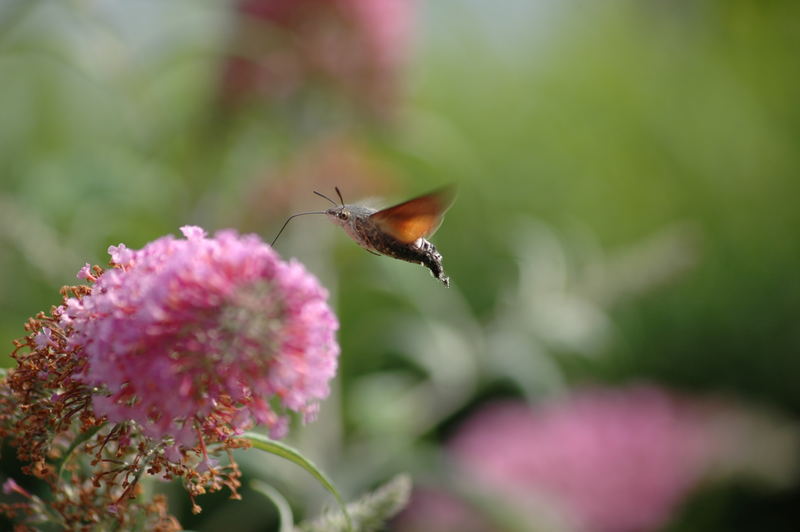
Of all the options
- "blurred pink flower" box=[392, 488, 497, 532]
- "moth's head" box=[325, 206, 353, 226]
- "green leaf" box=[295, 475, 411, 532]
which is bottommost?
"green leaf" box=[295, 475, 411, 532]

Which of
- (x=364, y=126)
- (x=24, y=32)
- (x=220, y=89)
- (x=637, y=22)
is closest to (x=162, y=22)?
(x=220, y=89)

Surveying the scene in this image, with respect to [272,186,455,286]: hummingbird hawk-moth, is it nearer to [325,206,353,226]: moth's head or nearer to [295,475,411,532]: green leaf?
[325,206,353,226]: moth's head

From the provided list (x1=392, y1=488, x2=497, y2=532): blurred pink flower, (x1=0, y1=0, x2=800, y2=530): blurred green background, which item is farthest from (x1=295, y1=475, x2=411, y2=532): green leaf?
(x1=392, y1=488, x2=497, y2=532): blurred pink flower

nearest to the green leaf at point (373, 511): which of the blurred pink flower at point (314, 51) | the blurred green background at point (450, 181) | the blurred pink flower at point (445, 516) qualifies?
the blurred green background at point (450, 181)

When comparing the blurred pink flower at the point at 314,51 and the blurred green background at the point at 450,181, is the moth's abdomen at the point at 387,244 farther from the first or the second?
the blurred pink flower at the point at 314,51

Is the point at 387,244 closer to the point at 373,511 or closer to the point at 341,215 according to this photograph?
the point at 341,215

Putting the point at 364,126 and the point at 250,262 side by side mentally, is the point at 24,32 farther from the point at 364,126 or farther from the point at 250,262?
the point at 250,262

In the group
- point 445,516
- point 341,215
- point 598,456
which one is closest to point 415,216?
point 341,215
